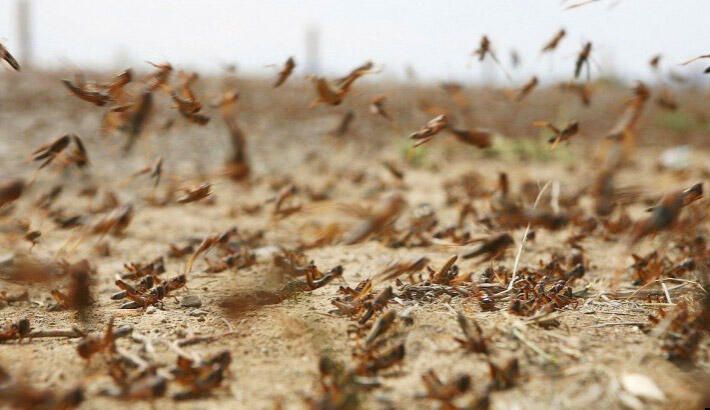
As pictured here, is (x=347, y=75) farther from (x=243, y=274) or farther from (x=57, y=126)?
(x=57, y=126)

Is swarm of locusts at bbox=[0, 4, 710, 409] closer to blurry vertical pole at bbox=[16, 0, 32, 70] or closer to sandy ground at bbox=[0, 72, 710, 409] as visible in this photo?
sandy ground at bbox=[0, 72, 710, 409]

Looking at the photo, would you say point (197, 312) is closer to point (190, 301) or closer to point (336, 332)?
point (190, 301)

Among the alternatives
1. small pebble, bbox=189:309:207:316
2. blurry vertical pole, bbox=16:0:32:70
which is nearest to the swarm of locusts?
small pebble, bbox=189:309:207:316

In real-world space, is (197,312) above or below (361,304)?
below

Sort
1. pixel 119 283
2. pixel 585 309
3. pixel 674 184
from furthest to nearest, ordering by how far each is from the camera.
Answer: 1. pixel 674 184
2. pixel 119 283
3. pixel 585 309

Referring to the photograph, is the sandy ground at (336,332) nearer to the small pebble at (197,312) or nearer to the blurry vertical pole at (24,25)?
the small pebble at (197,312)

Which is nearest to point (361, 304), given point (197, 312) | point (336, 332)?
point (336, 332)

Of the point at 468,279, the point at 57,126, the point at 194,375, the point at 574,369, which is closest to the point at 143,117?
the point at 194,375

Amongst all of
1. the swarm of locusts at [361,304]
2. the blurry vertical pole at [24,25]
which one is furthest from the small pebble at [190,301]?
the blurry vertical pole at [24,25]
